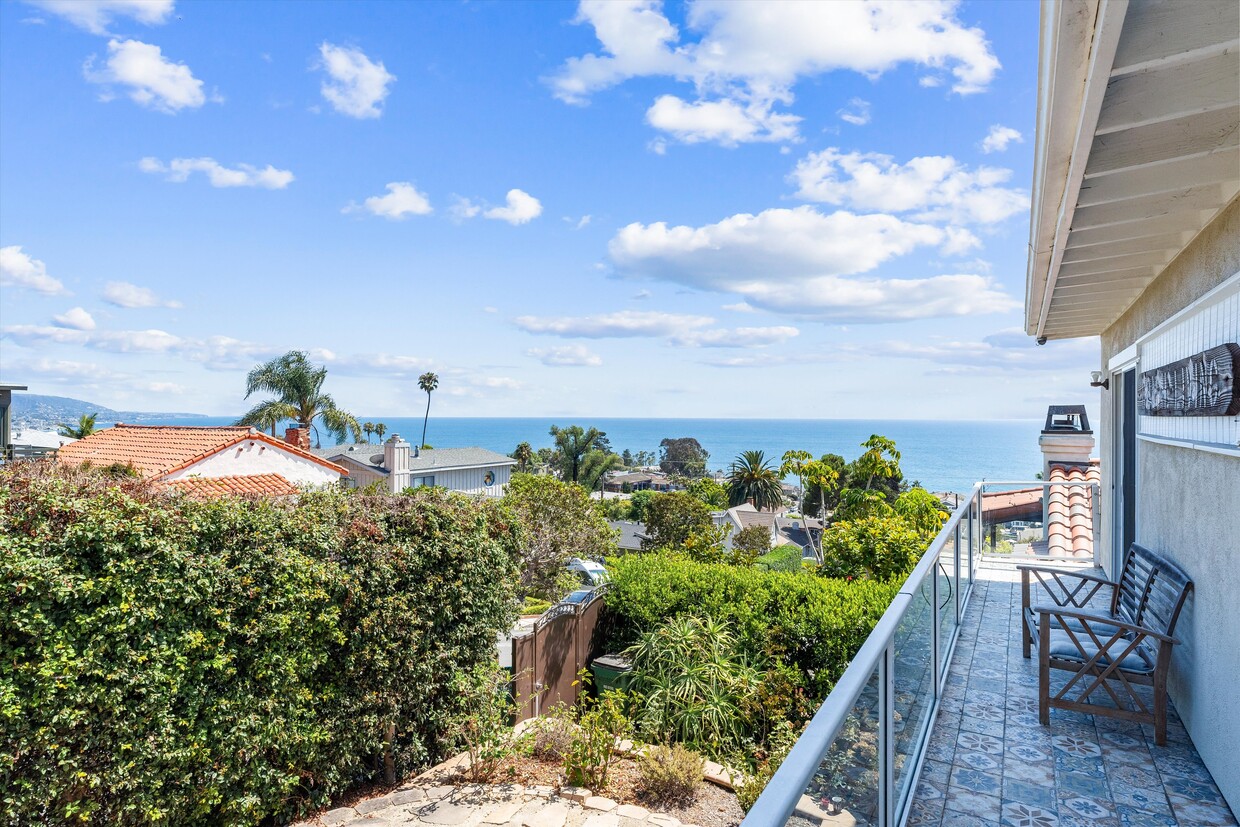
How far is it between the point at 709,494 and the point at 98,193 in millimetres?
39422

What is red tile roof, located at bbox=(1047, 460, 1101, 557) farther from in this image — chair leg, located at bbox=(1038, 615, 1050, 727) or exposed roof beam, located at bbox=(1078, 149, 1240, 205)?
exposed roof beam, located at bbox=(1078, 149, 1240, 205)

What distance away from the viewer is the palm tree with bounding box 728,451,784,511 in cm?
5053

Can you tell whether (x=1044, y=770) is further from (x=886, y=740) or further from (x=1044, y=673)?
(x=886, y=740)

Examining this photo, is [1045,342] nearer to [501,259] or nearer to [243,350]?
[501,259]

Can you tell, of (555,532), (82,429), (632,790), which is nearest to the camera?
(632,790)

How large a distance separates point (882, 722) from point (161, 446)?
2028 centimetres

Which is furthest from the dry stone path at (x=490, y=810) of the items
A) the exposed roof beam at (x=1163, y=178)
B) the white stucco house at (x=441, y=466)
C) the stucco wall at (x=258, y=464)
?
the white stucco house at (x=441, y=466)

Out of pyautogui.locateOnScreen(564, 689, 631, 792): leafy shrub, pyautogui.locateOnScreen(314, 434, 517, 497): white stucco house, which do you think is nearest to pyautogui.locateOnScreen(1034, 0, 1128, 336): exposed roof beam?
pyautogui.locateOnScreen(564, 689, 631, 792): leafy shrub

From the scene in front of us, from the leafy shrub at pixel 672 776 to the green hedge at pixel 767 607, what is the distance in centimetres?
183

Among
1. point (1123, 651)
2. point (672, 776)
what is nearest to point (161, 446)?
point (672, 776)

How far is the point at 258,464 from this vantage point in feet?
57.9

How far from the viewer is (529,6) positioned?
13.5 metres

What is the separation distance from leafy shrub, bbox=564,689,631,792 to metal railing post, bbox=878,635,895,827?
150 inches

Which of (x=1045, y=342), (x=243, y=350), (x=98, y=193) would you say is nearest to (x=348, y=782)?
(x=1045, y=342)
